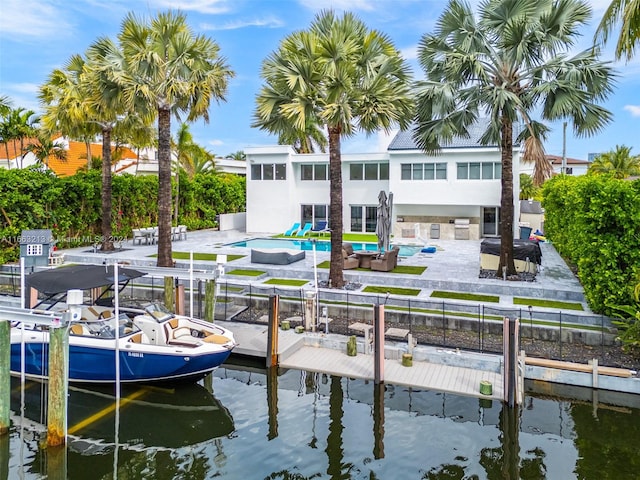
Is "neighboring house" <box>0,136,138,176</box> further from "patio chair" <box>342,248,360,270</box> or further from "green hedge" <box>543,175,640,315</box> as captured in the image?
"green hedge" <box>543,175,640,315</box>

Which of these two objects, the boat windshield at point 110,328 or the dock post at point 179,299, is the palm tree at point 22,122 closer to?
the dock post at point 179,299

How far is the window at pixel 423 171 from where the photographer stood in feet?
93.0

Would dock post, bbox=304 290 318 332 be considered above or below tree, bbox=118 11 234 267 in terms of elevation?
below

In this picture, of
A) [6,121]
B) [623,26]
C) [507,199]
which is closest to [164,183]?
[507,199]

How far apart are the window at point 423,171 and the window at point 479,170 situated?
0.93m

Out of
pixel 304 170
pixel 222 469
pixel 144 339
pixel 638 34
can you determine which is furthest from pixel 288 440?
pixel 304 170

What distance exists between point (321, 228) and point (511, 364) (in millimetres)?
23369

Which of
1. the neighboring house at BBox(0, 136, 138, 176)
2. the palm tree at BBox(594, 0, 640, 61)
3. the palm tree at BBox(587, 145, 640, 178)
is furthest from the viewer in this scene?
the palm tree at BBox(587, 145, 640, 178)

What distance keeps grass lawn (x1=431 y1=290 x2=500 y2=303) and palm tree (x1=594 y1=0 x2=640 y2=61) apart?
708 centimetres

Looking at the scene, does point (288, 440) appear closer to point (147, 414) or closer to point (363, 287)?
point (147, 414)

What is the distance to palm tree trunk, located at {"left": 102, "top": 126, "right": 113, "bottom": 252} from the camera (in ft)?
71.1

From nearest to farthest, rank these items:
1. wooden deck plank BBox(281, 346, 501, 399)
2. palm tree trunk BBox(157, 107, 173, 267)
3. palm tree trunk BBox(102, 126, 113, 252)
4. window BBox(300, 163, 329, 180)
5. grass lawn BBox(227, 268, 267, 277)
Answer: wooden deck plank BBox(281, 346, 501, 399), palm tree trunk BBox(157, 107, 173, 267), grass lawn BBox(227, 268, 267, 277), palm tree trunk BBox(102, 126, 113, 252), window BBox(300, 163, 329, 180)

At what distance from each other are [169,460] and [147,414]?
1701 mm

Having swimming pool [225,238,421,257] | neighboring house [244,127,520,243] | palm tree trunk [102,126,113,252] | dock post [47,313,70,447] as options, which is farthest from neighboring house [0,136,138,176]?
dock post [47,313,70,447]
